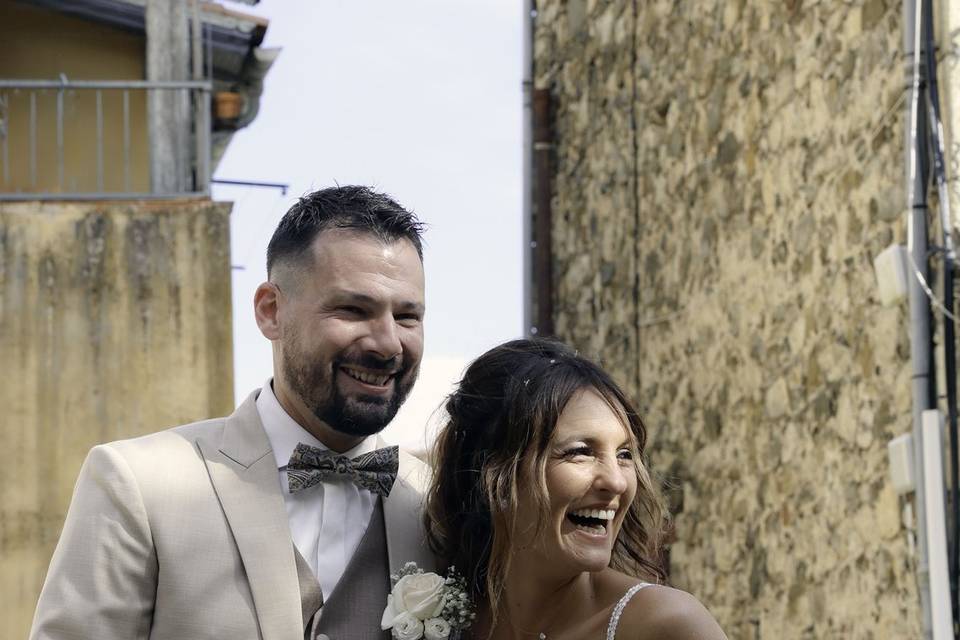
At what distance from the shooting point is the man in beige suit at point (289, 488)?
3.52 metres

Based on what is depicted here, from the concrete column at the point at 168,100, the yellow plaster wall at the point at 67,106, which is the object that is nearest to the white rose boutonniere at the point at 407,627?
the concrete column at the point at 168,100

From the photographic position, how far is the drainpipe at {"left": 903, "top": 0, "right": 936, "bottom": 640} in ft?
19.1

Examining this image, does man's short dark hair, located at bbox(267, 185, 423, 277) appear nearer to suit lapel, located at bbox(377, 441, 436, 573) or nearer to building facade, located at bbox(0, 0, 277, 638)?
suit lapel, located at bbox(377, 441, 436, 573)

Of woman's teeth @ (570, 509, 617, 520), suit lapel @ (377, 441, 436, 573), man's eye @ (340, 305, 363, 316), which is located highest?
man's eye @ (340, 305, 363, 316)

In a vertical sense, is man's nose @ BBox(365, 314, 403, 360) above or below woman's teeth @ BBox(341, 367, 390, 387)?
above

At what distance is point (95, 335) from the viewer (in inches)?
350

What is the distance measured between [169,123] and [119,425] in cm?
173

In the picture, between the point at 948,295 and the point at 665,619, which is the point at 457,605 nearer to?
the point at 665,619

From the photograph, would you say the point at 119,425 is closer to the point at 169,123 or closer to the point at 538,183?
the point at 169,123

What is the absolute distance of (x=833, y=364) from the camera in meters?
6.69

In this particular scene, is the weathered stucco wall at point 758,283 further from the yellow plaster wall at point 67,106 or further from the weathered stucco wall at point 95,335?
the yellow plaster wall at point 67,106

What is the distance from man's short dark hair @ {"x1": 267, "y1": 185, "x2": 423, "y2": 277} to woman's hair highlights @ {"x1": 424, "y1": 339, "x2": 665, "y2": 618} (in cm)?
35

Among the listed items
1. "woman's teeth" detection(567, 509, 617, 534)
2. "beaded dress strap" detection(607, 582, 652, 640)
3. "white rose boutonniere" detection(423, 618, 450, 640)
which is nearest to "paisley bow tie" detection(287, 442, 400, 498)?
"white rose boutonniere" detection(423, 618, 450, 640)

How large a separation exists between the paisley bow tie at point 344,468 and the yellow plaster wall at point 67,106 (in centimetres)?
655
